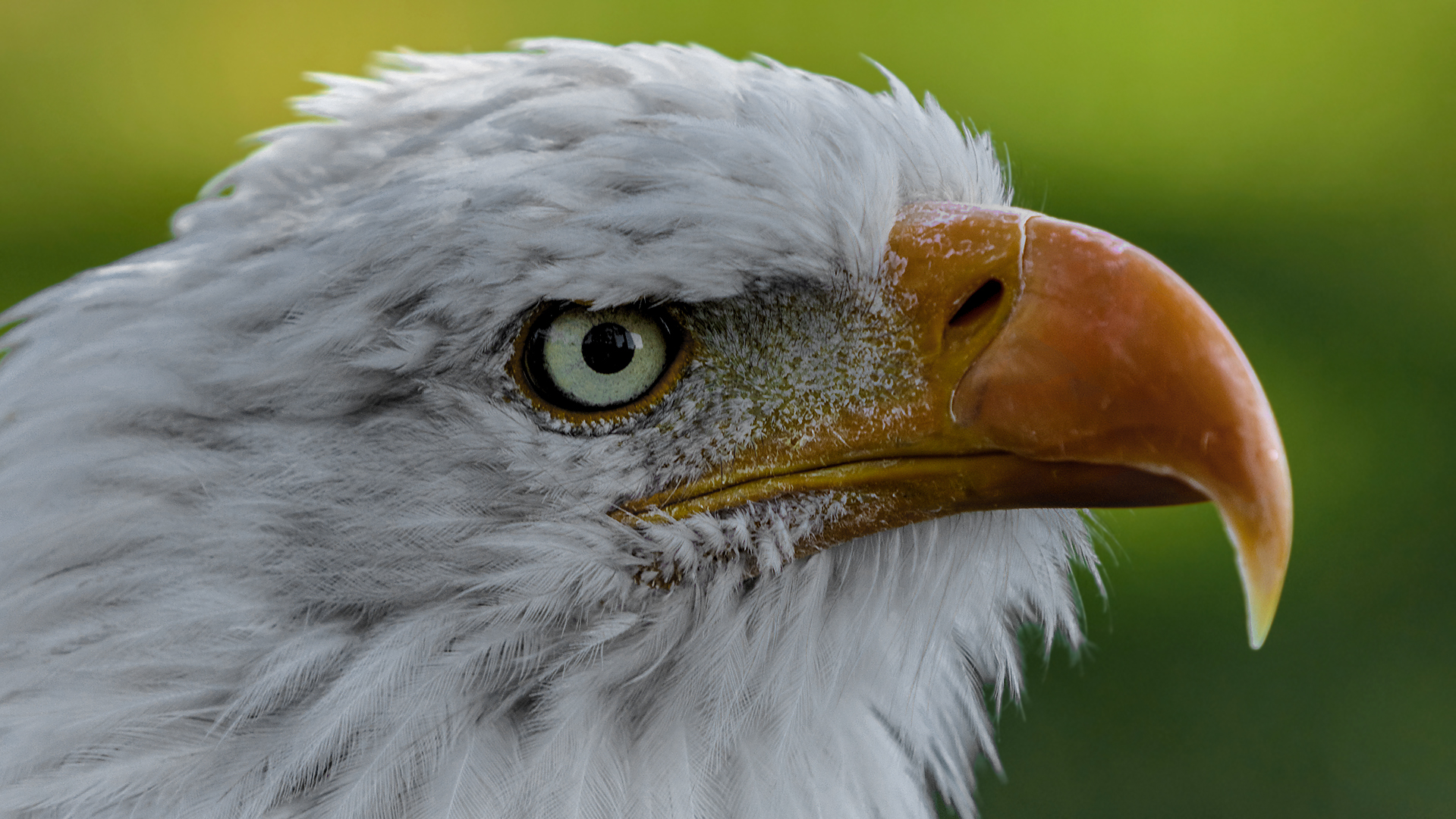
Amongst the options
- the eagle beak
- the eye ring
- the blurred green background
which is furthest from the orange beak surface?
the blurred green background

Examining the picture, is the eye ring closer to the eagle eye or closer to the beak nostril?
the eagle eye

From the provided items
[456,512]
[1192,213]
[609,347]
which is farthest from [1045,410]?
[1192,213]

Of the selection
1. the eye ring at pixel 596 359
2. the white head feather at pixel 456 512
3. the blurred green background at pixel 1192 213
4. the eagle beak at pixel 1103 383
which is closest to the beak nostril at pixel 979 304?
the eagle beak at pixel 1103 383

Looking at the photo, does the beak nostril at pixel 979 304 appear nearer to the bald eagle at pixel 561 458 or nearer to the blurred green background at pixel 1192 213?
the bald eagle at pixel 561 458

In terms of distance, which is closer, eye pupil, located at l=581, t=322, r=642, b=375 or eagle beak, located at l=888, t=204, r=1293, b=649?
eagle beak, located at l=888, t=204, r=1293, b=649

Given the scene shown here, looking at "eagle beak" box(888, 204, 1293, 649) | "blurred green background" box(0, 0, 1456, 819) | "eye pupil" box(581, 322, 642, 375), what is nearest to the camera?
"eagle beak" box(888, 204, 1293, 649)

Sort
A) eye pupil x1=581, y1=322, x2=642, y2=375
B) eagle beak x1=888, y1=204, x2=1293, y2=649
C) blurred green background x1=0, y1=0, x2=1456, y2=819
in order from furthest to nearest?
1. blurred green background x1=0, y1=0, x2=1456, y2=819
2. eye pupil x1=581, y1=322, x2=642, y2=375
3. eagle beak x1=888, y1=204, x2=1293, y2=649

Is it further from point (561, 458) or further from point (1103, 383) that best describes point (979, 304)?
point (561, 458)

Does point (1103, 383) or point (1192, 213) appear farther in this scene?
point (1192, 213)
